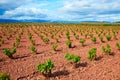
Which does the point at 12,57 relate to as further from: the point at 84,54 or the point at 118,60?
the point at 118,60

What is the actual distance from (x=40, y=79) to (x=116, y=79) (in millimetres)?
A: 3987

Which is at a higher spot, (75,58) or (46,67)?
(75,58)

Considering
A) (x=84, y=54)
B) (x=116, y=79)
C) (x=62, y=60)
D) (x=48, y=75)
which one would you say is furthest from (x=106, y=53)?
(x=48, y=75)

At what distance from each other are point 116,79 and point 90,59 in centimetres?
370

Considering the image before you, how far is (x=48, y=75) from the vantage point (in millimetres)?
10055

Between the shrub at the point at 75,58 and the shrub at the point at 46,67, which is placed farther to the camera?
the shrub at the point at 75,58

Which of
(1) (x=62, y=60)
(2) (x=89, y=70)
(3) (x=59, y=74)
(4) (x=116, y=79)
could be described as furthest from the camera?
(1) (x=62, y=60)

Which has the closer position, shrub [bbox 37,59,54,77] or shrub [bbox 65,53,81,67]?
shrub [bbox 37,59,54,77]

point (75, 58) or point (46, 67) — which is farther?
point (75, 58)

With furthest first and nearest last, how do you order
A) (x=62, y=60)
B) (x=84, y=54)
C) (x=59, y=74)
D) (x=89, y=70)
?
(x=84, y=54), (x=62, y=60), (x=89, y=70), (x=59, y=74)

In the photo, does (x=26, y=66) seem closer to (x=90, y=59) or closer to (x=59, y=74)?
(x=59, y=74)

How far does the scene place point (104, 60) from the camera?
43.1ft

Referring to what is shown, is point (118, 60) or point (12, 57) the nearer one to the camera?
point (118, 60)

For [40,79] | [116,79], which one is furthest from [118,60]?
[40,79]
